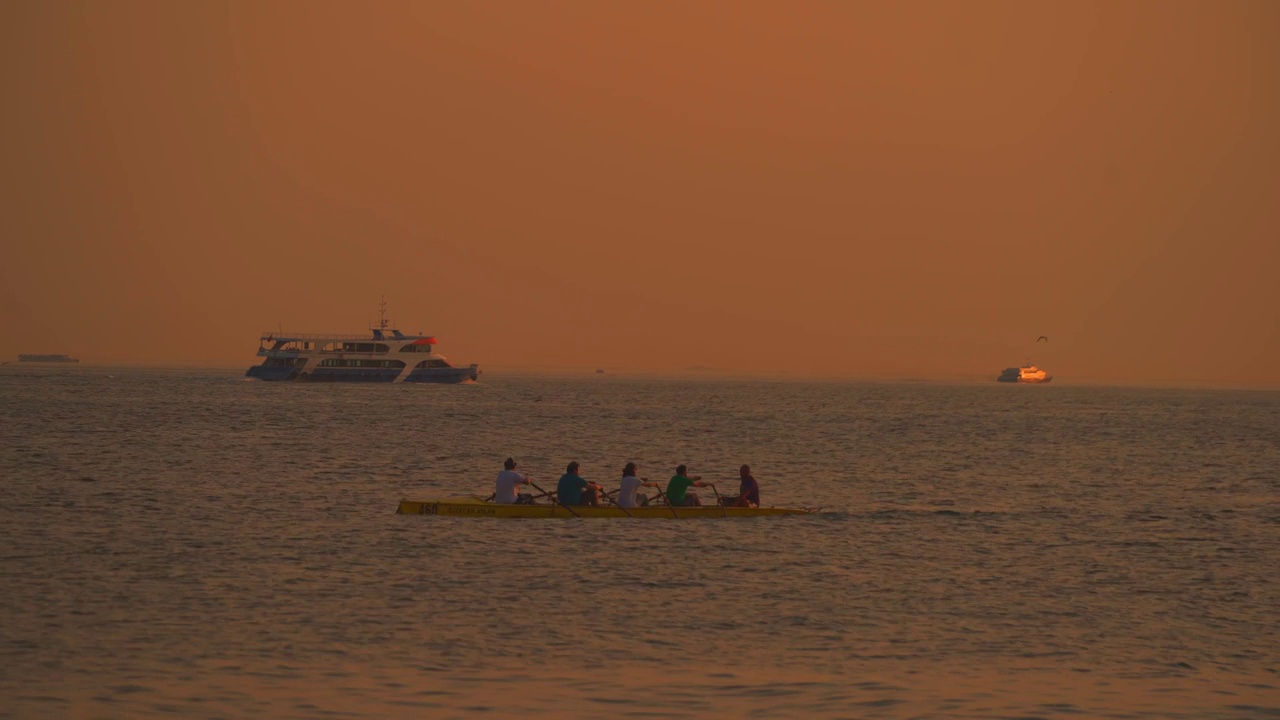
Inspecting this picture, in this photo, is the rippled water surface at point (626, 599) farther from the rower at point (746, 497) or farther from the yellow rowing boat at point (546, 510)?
the rower at point (746, 497)

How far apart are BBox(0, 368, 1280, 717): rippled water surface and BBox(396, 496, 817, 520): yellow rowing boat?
326 millimetres

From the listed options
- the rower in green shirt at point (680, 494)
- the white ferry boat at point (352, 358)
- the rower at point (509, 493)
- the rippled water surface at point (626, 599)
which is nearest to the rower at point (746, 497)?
the rippled water surface at point (626, 599)

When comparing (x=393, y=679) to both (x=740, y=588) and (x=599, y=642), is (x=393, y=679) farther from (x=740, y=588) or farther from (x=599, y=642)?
(x=740, y=588)

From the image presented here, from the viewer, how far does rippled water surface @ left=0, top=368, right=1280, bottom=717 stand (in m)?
19.3

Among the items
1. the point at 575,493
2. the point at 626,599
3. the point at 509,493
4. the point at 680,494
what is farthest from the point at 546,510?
the point at 626,599

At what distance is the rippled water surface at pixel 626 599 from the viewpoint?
19.3m

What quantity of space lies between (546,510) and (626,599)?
1226 centimetres

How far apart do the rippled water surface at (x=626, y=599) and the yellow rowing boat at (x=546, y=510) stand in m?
0.33

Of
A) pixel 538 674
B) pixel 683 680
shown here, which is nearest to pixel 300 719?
pixel 538 674

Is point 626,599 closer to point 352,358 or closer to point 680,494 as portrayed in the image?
point 680,494

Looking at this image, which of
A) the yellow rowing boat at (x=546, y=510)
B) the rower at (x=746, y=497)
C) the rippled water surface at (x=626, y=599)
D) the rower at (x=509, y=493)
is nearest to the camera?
the rippled water surface at (x=626, y=599)

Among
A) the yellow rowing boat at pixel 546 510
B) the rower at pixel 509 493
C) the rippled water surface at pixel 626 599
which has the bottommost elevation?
the rippled water surface at pixel 626 599

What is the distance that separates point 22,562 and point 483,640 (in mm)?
12180

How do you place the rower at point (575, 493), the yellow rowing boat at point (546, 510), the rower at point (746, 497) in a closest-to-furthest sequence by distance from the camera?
the yellow rowing boat at point (546, 510) < the rower at point (575, 493) < the rower at point (746, 497)
